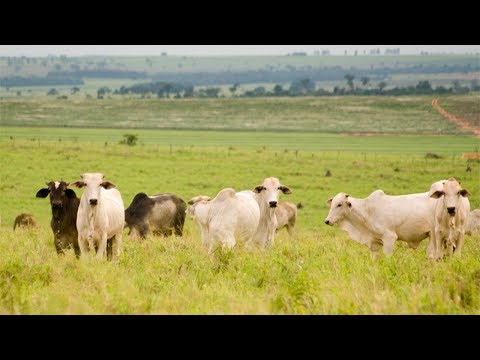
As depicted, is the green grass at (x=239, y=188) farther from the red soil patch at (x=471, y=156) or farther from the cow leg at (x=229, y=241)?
the red soil patch at (x=471, y=156)

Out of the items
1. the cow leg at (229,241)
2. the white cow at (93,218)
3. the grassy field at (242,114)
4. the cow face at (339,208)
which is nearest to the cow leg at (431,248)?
the cow face at (339,208)

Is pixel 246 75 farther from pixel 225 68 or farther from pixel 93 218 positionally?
pixel 93 218

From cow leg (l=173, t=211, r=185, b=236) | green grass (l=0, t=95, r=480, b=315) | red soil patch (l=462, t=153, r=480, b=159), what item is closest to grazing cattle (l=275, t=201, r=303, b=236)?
green grass (l=0, t=95, r=480, b=315)

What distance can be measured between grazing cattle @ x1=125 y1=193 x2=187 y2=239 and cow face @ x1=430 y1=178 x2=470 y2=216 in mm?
6916

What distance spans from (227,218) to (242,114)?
78.6 m

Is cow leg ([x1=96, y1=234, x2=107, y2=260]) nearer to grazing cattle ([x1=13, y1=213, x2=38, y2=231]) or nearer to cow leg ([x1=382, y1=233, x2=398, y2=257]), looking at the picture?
cow leg ([x1=382, y1=233, x2=398, y2=257])

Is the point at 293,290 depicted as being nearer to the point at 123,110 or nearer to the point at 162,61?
the point at 123,110

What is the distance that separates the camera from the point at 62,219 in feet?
43.9

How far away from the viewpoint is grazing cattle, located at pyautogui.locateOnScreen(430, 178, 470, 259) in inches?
504

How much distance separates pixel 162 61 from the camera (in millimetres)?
191875

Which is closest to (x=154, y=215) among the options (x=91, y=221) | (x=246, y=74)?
(x=91, y=221)

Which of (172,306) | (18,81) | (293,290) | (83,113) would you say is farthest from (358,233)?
(18,81)

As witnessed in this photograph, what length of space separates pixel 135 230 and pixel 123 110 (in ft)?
244

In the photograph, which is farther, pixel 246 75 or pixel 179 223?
pixel 246 75
